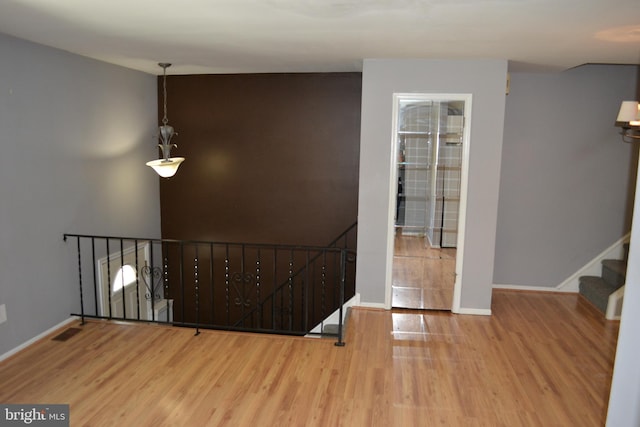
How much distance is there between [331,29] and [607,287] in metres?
4.08

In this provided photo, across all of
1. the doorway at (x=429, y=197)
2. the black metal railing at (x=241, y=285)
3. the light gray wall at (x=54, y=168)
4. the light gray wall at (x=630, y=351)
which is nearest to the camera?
the light gray wall at (x=630, y=351)

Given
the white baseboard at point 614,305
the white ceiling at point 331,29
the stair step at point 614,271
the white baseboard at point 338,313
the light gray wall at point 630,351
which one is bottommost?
the white baseboard at point 338,313

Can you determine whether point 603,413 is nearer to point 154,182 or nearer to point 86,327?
point 86,327

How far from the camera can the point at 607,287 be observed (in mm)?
4977

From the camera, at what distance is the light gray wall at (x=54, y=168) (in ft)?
12.1

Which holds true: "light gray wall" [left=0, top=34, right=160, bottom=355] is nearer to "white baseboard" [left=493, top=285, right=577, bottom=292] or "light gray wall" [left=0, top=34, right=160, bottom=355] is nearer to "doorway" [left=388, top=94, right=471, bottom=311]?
"doorway" [left=388, top=94, right=471, bottom=311]

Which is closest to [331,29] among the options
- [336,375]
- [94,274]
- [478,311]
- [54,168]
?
[336,375]

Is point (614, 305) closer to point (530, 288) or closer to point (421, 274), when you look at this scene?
point (530, 288)

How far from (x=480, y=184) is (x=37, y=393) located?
4043 mm

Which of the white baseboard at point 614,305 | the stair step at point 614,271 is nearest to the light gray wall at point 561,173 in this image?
the stair step at point 614,271

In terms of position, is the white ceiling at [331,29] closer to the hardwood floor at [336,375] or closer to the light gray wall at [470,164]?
the light gray wall at [470,164]

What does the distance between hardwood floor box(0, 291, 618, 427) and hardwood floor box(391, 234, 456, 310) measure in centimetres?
29

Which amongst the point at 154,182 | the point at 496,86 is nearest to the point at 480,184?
the point at 496,86

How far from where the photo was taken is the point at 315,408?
3.03 m
